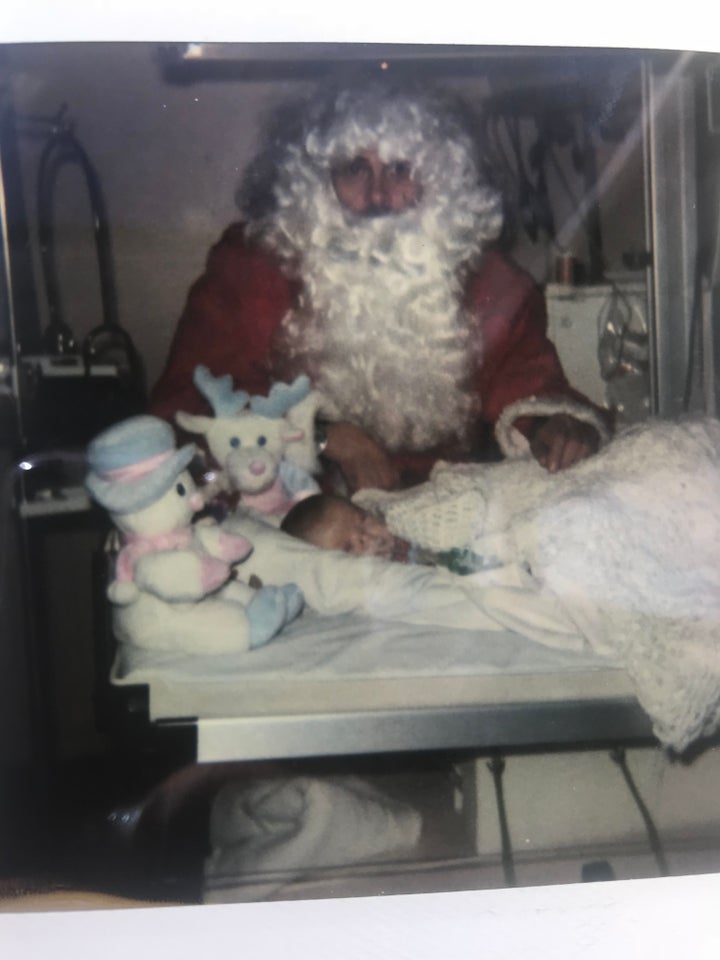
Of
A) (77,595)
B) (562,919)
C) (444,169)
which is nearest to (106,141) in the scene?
(444,169)

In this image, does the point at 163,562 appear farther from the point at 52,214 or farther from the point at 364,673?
the point at 52,214

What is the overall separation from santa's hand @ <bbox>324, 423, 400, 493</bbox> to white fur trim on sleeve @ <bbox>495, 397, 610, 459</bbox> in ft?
0.38

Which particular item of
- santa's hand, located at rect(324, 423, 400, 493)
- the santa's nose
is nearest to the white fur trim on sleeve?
santa's hand, located at rect(324, 423, 400, 493)

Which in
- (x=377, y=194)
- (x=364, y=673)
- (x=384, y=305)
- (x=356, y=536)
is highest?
(x=377, y=194)

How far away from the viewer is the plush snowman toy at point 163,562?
0.86m

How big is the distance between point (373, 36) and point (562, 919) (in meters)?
0.89

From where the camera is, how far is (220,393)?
90cm

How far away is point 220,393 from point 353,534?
0.19 m

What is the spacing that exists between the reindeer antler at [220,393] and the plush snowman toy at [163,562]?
0.16ft

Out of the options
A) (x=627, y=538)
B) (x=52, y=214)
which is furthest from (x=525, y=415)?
(x=52, y=214)

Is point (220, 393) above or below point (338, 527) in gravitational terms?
above

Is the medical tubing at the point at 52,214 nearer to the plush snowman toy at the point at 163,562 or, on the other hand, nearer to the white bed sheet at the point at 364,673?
the plush snowman toy at the point at 163,562

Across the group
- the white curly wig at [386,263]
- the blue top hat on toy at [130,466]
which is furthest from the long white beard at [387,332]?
the blue top hat on toy at [130,466]

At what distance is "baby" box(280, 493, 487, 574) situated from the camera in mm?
930
